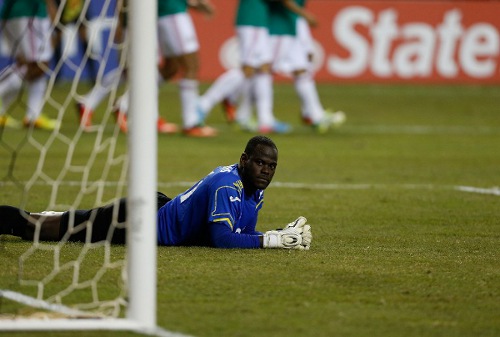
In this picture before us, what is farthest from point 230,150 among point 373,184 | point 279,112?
point 279,112

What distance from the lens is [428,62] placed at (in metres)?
18.7

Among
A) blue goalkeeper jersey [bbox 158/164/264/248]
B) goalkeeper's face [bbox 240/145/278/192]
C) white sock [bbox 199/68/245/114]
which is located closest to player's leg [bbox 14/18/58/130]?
white sock [bbox 199/68/245/114]

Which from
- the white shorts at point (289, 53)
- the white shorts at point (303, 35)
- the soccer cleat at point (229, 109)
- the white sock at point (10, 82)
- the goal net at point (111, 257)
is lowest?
the goal net at point (111, 257)

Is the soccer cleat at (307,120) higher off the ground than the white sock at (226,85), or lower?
lower

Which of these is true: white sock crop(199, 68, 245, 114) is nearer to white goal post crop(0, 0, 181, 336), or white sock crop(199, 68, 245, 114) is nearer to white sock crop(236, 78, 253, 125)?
white sock crop(236, 78, 253, 125)

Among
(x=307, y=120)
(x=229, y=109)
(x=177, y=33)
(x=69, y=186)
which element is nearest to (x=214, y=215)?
(x=69, y=186)

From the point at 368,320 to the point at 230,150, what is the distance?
6.81 meters

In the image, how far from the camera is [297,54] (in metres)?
13.5

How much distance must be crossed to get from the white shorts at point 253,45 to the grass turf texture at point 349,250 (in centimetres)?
94

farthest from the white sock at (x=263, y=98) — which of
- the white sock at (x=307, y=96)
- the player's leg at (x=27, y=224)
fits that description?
the player's leg at (x=27, y=224)

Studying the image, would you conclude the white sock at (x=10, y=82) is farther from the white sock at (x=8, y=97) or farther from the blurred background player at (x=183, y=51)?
the blurred background player at (x=183, y=51)

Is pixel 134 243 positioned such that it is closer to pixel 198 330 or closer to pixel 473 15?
pixel 198 330

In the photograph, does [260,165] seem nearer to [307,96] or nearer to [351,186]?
[351,186]

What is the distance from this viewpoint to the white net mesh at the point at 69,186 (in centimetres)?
468
